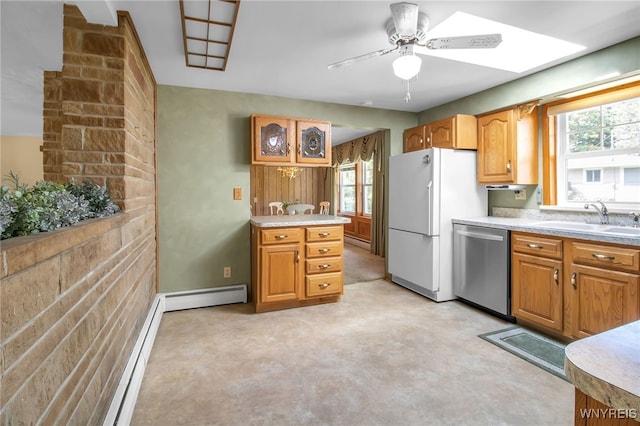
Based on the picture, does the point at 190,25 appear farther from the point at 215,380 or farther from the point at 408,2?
the point at 215,380

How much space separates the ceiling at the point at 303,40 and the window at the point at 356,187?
3436mm

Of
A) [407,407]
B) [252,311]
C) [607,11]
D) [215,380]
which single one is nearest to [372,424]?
[407,407]

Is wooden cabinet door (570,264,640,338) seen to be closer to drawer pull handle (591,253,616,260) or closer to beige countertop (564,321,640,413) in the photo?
drawer pull handle (591,253,616,260)

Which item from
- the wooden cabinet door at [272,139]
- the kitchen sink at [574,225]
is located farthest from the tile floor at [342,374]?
the wooden cabinet door at [272,139]

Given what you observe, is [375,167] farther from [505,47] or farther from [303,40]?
[303,40]

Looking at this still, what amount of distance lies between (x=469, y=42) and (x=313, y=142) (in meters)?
2.05

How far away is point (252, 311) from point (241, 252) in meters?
0.67

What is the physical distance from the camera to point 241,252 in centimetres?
355

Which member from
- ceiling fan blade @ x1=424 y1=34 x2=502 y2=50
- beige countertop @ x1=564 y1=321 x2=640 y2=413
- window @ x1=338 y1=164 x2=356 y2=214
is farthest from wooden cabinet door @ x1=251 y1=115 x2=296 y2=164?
window @ x1=338 y1=164 x2=356 y2=214

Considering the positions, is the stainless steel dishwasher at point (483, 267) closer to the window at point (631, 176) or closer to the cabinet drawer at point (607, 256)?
the cabinet drawer at point (607, 256)

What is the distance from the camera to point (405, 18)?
1882 millimetres

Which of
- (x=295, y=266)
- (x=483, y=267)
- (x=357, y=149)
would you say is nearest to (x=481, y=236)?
(x=483, y=267)

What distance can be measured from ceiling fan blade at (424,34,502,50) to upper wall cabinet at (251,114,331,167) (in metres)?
1.85

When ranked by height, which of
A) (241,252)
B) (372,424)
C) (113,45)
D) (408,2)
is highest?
(408,2)
